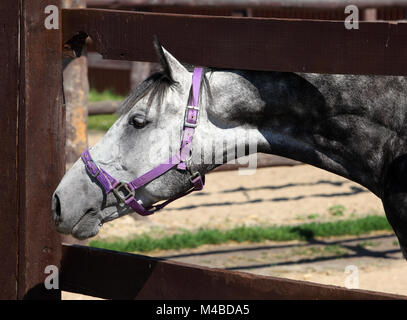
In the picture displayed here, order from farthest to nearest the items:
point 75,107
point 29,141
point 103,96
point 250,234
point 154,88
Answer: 1. point 103,96
2. point 250,234
3. point 75,107
4. point 29,141
5. point 154,88

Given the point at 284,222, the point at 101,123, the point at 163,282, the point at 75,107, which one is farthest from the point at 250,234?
the point at 101,123

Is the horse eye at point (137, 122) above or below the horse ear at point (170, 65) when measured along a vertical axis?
below

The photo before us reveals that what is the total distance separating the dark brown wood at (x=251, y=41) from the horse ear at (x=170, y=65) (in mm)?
49

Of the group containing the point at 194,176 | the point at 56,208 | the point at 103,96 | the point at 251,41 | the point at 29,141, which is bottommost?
the point at 56,208

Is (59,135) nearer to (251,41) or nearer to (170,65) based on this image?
(170,65)

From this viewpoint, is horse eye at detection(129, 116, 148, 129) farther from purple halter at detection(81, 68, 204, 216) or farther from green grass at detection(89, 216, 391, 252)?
green grass at detection(89, 216, 391, 252)

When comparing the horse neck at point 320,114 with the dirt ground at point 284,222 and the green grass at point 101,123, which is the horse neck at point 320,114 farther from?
the green grass at point 101,123

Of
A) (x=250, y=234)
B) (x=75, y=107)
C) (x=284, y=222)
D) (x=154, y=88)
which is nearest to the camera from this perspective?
(x=154, y=88)

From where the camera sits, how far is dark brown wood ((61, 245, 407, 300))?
227 centimetres

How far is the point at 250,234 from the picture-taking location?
5.71 meters

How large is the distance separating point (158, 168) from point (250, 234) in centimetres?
338

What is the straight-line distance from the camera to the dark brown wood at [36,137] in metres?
2.58

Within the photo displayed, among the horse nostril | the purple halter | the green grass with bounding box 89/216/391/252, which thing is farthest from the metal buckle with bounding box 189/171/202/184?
the green grass with bounding box 89/216/391/252

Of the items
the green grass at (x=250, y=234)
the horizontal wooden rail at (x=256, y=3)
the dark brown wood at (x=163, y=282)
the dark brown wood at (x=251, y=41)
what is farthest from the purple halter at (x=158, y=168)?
the green grass at (x=250, y=234)
